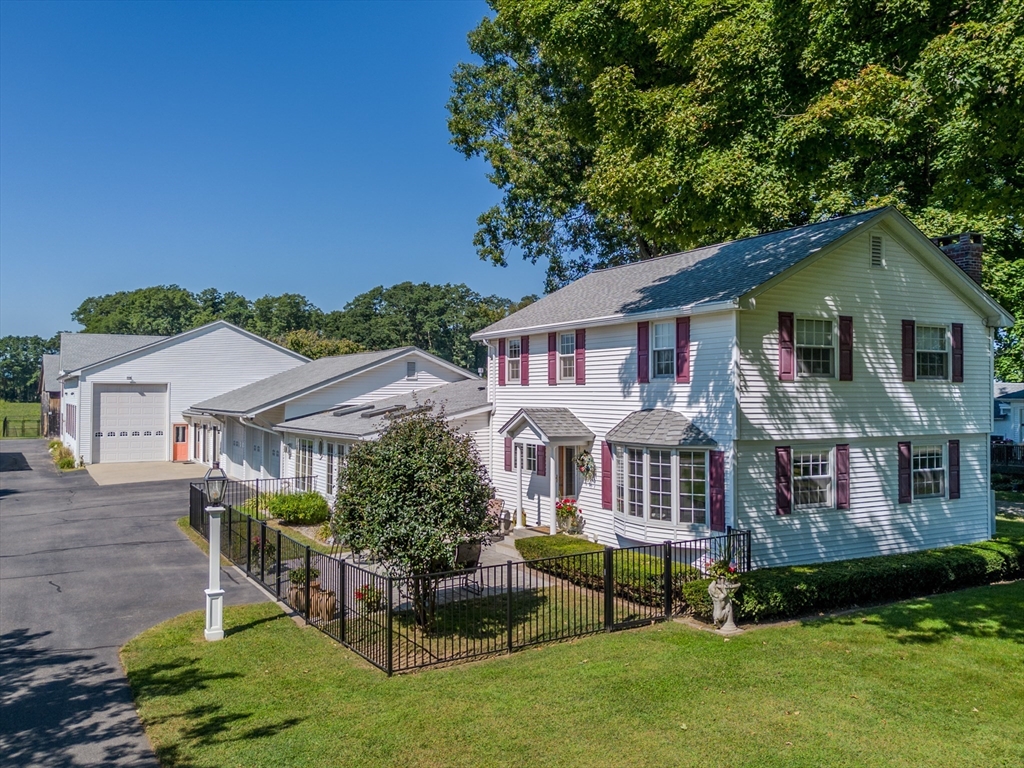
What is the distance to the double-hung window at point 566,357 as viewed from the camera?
64.6 ft

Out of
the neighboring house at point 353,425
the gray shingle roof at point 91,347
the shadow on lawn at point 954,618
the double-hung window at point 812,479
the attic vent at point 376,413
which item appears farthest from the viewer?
the gray shingle roof at point 91,347

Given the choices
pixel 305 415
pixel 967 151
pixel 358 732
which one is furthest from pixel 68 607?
pixel 967 151

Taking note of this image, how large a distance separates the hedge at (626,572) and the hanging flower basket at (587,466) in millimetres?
3131

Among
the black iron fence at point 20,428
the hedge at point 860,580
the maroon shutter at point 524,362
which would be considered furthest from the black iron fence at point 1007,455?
the black iron fence at point 20,428

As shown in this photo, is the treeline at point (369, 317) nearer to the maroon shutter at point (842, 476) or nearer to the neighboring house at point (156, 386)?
the neighboring house at point (156, 386)

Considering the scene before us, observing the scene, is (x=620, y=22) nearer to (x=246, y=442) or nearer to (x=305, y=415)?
(x=305, y=415)

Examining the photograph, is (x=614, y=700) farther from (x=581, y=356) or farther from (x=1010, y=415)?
(x=1010, y=415)

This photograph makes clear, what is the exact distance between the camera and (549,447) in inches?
741

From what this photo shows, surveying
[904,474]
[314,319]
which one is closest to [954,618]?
[904,474]

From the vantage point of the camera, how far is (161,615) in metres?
12.6

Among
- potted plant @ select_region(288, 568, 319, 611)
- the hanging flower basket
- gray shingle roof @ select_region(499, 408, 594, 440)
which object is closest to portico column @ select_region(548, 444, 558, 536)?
gray shingle roof @ select_region(499, 408, 594, 440)

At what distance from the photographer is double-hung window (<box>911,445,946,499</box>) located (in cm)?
1753

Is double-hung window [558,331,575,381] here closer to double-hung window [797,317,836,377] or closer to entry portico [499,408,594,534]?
entry portico [499,408,594,534]

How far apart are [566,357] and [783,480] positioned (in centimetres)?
690
